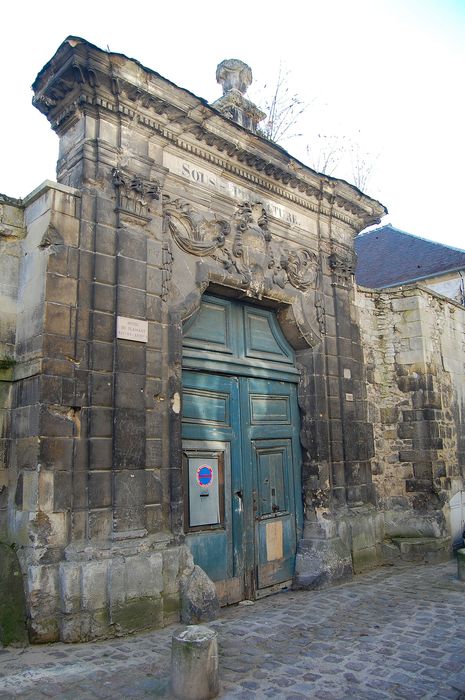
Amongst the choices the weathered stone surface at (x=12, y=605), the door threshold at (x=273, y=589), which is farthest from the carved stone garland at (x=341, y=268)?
the weathered stone surface at (x=12, y=605)

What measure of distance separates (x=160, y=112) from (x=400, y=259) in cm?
934

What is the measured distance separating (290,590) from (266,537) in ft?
1.98

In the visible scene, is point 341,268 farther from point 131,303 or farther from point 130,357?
point 130,357

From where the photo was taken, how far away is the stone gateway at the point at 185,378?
3.94m

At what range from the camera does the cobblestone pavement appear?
3012 mm

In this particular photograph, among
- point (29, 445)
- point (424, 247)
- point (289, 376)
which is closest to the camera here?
point (29, 445)

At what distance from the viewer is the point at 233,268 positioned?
536 cm

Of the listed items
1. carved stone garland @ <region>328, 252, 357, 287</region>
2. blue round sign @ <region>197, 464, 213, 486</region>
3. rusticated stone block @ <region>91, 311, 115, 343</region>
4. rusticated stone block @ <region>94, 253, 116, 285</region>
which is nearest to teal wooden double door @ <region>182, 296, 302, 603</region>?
blue round sign @ <region>197, 464, 213, 486</region>

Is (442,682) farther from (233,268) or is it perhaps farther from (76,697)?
(233,268)

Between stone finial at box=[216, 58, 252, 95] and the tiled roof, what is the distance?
6687 millimetres

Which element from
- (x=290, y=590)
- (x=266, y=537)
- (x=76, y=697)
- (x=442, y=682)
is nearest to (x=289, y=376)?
(x=266, y=537)

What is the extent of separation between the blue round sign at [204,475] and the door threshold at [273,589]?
1204 millimetres

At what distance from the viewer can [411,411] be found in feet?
23.3

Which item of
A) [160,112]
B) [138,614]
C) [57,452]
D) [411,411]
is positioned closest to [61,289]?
[57,452]
